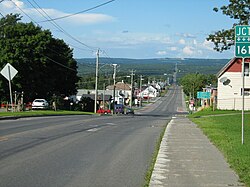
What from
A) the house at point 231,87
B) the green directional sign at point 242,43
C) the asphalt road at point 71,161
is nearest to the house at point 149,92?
the house at point 231,87

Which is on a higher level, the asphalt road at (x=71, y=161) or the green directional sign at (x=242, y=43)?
the green directional sign at (x=242, y=43)

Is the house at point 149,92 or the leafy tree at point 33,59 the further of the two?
the house at point 149,92

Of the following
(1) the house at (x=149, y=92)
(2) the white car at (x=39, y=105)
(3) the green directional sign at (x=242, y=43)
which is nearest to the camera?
(3) the green directional sign at (x=242, y=43)

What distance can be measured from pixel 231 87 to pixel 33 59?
26285mm

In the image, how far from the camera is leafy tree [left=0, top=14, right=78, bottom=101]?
60.2 m

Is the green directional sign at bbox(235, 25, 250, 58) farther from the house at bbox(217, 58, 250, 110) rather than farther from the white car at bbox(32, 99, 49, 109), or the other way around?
the house at bbox(217, 58, 250, 110)

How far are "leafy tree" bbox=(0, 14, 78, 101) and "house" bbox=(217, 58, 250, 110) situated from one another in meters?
23.5

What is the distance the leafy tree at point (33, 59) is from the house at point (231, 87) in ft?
77.0

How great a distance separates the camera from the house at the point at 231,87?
61906mm

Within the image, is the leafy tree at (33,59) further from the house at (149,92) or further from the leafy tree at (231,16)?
the house at (149,92)

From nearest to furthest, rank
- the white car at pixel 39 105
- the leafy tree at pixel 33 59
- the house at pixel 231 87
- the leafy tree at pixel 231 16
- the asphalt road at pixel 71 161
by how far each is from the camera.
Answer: the asphalt road at pixel 71 161 < the leafy tree at pixel 231 16 < the white car at pixel 39 105 < the leafy tree at pixel 33 59 < the house at pixel 231 87

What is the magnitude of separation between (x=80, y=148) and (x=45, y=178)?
534 cm

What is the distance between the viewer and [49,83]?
219 feet

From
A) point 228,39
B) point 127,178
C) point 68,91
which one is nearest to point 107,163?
point 127,178
